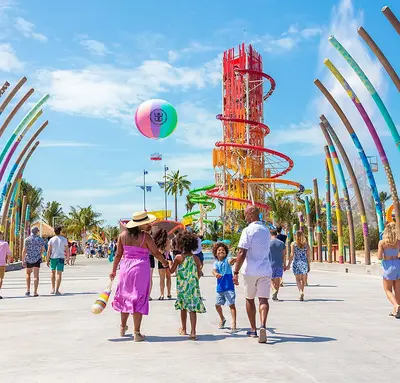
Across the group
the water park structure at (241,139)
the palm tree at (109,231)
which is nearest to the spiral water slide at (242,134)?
the water park structure at (241,139)

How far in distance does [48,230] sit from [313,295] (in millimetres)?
60863

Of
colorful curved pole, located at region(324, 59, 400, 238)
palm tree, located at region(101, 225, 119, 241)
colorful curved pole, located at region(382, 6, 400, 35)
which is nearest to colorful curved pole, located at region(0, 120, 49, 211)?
colorful curved pole, located at region(324, 59, 400, 238)

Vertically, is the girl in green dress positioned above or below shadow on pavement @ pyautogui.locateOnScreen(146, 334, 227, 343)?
above

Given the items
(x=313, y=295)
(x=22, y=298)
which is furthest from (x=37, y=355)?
(x=313, y=295)

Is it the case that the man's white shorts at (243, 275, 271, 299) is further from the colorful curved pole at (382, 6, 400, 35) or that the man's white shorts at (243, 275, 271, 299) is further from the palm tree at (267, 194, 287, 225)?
the palm tree at (267, 194, 287, 225)

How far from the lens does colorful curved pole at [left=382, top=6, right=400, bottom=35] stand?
48.1 feet

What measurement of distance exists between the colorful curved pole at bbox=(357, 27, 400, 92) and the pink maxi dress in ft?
35.9

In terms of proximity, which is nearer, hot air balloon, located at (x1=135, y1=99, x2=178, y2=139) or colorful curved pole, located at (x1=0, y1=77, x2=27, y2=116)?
hot air balloon, located at (x1=135, y1=99, x2=178, y2=139)

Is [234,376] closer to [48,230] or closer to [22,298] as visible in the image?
[22,298]

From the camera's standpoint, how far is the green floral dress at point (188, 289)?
26.0 feet

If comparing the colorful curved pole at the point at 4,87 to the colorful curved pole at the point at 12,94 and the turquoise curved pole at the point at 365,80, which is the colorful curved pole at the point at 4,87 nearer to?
the colorful curved pole at the point at 12,94

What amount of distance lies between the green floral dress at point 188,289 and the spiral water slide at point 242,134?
5159cm

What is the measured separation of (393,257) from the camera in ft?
33.1

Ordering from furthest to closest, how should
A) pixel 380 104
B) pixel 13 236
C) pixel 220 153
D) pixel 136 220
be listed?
pixel 220 153
pixel 13 236
pixel 380 104
pixel 136 220
